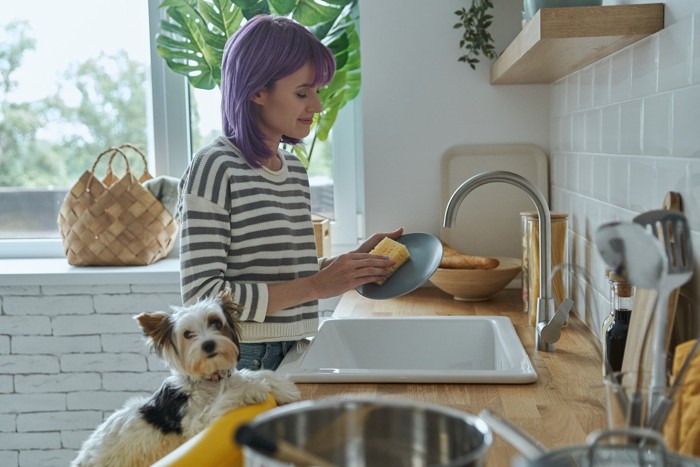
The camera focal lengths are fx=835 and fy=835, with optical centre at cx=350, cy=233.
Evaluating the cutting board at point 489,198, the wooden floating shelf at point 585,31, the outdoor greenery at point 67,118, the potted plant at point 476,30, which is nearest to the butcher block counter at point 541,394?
the wooden floating shelf at point 585,31

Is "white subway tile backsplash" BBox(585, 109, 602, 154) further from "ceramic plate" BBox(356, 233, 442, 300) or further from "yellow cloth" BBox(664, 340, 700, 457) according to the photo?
"yellow cloth" BBox(664, 340, 700, 457)

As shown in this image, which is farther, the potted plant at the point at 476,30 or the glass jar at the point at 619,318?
the potted plant at the point at 476,30

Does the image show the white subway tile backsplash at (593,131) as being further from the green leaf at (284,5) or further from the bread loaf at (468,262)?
the green leaf at (284,5)

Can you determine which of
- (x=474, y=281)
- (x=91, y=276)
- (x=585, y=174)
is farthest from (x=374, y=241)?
(x=91, y=276)

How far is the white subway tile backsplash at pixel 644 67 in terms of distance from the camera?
4.27 ft

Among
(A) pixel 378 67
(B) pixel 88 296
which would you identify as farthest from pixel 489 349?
(B) pixel 88 296

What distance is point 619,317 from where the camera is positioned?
1.28 meters

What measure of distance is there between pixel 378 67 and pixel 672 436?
1.85 meters

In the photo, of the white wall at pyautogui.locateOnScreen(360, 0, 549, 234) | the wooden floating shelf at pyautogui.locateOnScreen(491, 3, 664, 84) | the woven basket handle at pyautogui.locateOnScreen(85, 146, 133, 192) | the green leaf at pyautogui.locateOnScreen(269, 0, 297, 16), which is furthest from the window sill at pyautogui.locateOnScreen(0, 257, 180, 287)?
the wooden floating shelf at pyautogui.locateOnScreen(491, 3, 664, 84)

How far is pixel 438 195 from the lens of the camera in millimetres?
2477

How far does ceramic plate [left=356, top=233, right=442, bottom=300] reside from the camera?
1.74 metres

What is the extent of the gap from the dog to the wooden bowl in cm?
106

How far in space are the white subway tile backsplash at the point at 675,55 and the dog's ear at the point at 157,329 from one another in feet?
2.60

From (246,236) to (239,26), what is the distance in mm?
1270
